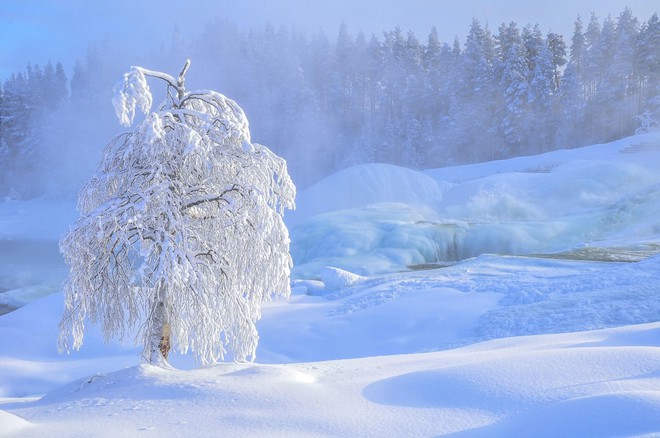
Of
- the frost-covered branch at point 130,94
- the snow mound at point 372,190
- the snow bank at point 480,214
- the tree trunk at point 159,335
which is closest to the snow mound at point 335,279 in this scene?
the snow bank at point 480,214

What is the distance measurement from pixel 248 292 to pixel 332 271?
9.27 meters

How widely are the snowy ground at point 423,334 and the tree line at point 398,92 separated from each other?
25.0m

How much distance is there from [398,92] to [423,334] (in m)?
63.7

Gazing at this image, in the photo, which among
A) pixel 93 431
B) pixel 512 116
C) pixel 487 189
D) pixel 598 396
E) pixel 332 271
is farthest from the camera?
pixel 512 116

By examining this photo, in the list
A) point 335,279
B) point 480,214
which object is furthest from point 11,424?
point 480,214

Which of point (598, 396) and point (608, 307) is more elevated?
point (598, 396)

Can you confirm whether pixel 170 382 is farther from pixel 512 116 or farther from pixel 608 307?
pixel 512 116

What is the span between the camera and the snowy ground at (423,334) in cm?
503

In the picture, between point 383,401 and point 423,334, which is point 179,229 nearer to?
point 383,401

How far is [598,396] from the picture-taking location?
4.50 m

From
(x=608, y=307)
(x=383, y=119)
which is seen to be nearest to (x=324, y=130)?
(x=383, y=119)

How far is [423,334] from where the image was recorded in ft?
41.8

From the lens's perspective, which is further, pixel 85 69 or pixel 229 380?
pixel 85 69

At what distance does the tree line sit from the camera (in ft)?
192
